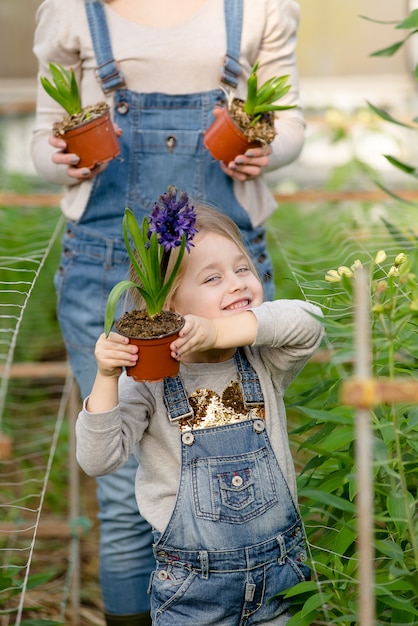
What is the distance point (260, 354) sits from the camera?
201 centimetres

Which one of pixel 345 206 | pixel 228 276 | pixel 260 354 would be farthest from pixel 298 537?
pixel 345 206

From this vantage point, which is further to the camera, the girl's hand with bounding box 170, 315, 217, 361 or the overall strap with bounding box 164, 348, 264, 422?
the overall strap with bounding box 164, 348, 264, 422

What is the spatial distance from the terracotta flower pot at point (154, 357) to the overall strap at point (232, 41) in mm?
781

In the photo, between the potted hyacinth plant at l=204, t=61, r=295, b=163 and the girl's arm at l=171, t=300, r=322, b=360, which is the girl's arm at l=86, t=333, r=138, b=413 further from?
the potted hyacinth plant at l=204, t=61, r=295, b=163

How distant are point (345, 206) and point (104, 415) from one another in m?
4.02

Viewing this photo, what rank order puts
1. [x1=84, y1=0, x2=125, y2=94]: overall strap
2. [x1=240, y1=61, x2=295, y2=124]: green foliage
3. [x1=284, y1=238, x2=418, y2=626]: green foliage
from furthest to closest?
1. [x1=84, y1=0, x2=125, y2=94]: overall strap
2. [x1=240, y1=61, x2=295, y2=124]: green foliage
3. [x1=284, y1=238, x2=418, y2=626]: green foliage

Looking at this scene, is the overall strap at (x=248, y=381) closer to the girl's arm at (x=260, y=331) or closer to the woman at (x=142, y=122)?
the girl's arm at (x=260, y=331)

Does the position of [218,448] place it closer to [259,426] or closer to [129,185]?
[259,426]

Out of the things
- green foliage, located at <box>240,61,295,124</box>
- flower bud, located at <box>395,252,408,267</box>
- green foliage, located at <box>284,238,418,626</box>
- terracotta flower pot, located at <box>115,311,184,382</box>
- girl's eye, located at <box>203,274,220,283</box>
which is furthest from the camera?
green foliage, located at <box>240,61,295,124</box>

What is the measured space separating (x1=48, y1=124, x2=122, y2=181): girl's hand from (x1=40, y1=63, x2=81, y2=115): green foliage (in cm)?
8

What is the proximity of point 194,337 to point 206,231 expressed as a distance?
0.29m

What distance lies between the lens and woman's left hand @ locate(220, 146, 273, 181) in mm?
2283

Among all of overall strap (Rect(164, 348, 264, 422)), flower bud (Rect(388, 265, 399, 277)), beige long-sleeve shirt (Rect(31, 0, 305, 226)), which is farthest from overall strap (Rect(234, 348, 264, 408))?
beige long-sleeve shirt (Rect(31, 0, 305, 226))

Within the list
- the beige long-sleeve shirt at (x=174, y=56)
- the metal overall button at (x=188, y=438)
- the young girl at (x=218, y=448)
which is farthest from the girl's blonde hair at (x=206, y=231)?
the beige long-sleeve shirt at (x=174, y=56)
